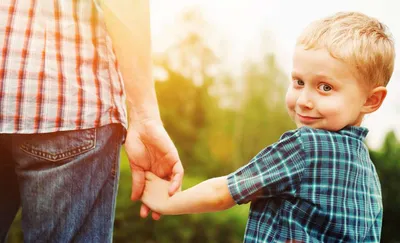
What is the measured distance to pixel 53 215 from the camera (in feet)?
4.88

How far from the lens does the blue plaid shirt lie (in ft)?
5.45

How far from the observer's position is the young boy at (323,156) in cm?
167

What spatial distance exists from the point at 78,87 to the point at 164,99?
1885 centimetres

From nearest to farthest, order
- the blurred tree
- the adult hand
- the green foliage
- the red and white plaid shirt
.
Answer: the red and white plaid shirt < the adult hand < the green foliage < the blurred tree

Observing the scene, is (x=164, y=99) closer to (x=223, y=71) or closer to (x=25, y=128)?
(x=223, y=71)

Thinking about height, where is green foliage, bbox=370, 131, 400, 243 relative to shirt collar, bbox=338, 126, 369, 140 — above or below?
below

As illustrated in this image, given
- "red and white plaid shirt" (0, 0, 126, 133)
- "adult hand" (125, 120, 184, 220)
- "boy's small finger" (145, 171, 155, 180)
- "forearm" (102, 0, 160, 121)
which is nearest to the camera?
"red and white plaid shirt" (0, 0, 126, 133)

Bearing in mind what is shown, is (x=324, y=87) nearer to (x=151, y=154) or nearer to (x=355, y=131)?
(x=355, y=131)

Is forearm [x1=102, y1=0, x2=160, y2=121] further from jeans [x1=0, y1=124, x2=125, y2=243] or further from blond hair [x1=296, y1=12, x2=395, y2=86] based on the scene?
blond hair [x1=296, y1=12, x2=395, y2=86]

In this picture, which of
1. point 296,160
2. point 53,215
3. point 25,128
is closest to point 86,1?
point 25,128

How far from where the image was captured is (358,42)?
1.71 metres

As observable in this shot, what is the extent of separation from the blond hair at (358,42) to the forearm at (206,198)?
1.91 ft

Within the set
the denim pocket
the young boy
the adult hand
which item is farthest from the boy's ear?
the denim pocket

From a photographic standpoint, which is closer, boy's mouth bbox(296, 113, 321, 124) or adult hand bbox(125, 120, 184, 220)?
boy's mouth bbox(296, 113, 321, 124)
